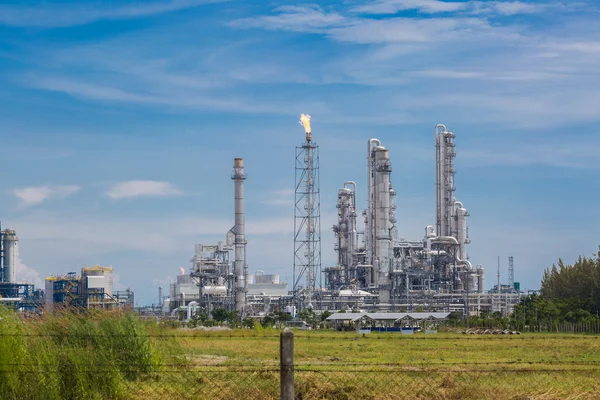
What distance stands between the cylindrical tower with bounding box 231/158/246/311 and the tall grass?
84.4 metres

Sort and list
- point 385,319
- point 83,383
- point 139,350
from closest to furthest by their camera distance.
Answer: point 83,383, point 139,350, point 385,319

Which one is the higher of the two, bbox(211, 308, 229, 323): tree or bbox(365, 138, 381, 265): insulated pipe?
bbox(365, 138, 381, 265): insulated pipe

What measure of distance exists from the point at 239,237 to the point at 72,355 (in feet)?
291

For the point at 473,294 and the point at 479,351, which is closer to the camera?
the point at 479,351

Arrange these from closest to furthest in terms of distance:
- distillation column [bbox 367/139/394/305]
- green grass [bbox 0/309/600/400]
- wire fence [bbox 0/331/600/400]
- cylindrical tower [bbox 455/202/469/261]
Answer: wire fence [bbox 0/331/600/400] < green grass [bbox 0/309/600/400] < distillation column [bbox 367/139/394/305] < cylindrical tower [bbox 455/202/469/261]

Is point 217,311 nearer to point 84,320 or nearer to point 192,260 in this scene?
point 192,260

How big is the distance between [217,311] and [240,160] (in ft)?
55.9

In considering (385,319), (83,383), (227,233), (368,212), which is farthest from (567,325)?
(83,383)

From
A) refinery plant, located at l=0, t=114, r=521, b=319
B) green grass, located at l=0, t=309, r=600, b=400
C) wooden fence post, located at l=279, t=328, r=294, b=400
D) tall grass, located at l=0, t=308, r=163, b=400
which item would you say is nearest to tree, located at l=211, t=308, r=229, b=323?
refinery plant, located at l=0, t=114, r=521, b=319

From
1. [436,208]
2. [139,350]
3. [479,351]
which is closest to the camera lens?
[139,350]

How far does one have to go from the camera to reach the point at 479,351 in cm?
3419

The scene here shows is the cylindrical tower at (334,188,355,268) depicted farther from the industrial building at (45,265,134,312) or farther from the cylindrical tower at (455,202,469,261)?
the industrial building at (45,265,134,312)

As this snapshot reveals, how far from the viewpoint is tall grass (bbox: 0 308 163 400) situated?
12.3 metres

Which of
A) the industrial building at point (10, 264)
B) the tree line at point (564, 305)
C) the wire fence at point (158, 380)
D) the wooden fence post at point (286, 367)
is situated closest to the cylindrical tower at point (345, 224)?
the tree line at point (564, 305)
